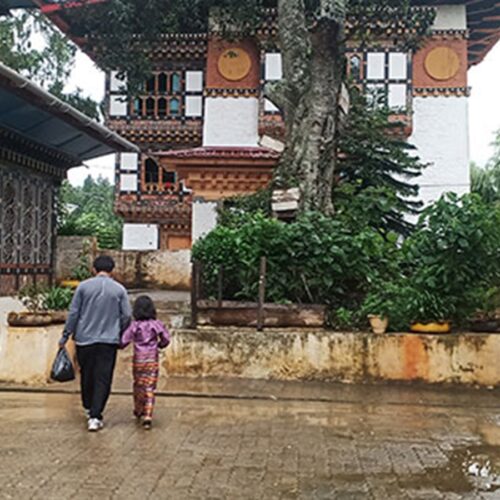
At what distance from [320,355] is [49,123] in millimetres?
8045

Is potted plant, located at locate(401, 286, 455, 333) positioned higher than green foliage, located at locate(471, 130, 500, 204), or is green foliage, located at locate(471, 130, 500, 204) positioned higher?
green foliage, located at locate(471, 130, 500, 204)

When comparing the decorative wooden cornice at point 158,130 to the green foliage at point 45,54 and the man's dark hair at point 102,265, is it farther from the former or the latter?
the man's dark hair at point 102,265

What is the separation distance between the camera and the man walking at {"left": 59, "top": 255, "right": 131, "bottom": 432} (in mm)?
6434

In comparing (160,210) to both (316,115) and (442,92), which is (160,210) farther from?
(316,115)

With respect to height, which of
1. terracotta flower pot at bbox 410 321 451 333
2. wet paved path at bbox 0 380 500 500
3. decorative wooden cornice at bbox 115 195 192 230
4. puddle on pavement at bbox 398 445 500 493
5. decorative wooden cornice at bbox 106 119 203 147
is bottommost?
puddle on pavement at bbox 398 445 500 493

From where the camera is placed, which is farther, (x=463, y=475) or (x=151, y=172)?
(x=151, y=172)

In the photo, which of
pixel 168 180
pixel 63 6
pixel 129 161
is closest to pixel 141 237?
pixel 168 180

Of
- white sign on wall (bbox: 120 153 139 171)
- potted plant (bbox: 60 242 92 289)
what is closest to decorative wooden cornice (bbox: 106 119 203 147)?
white sign on wall (bbox: 120 153 139 171)

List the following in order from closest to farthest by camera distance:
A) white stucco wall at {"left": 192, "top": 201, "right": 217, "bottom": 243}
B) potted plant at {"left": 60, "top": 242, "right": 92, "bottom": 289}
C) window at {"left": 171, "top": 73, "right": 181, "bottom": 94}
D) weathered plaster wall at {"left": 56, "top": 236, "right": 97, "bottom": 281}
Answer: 1. potted plant at {"left": 60, "top": 242, "right": 92, "bottom": 289}
2. weathered plaster wall at {"left": 56, "top": 236, "right": 97, "bottom": 281}
3. white stucco wall at {"left": 192, "top": 201, "right": 217, "bottom": 243}
4. window at {"left": 171, "top": 73, "right": 181, "bottom": 94}

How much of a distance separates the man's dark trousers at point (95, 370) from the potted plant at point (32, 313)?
208cm

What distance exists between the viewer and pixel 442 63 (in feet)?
82.1

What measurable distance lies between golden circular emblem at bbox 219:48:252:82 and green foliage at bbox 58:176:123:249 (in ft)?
23.4

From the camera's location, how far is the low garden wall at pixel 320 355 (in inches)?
340

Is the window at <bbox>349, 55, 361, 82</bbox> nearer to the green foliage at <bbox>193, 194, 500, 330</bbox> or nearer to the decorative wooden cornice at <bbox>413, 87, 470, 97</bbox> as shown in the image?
the decorative wooden cornice at <bbox>413, 87, 470, 97</bbox>
